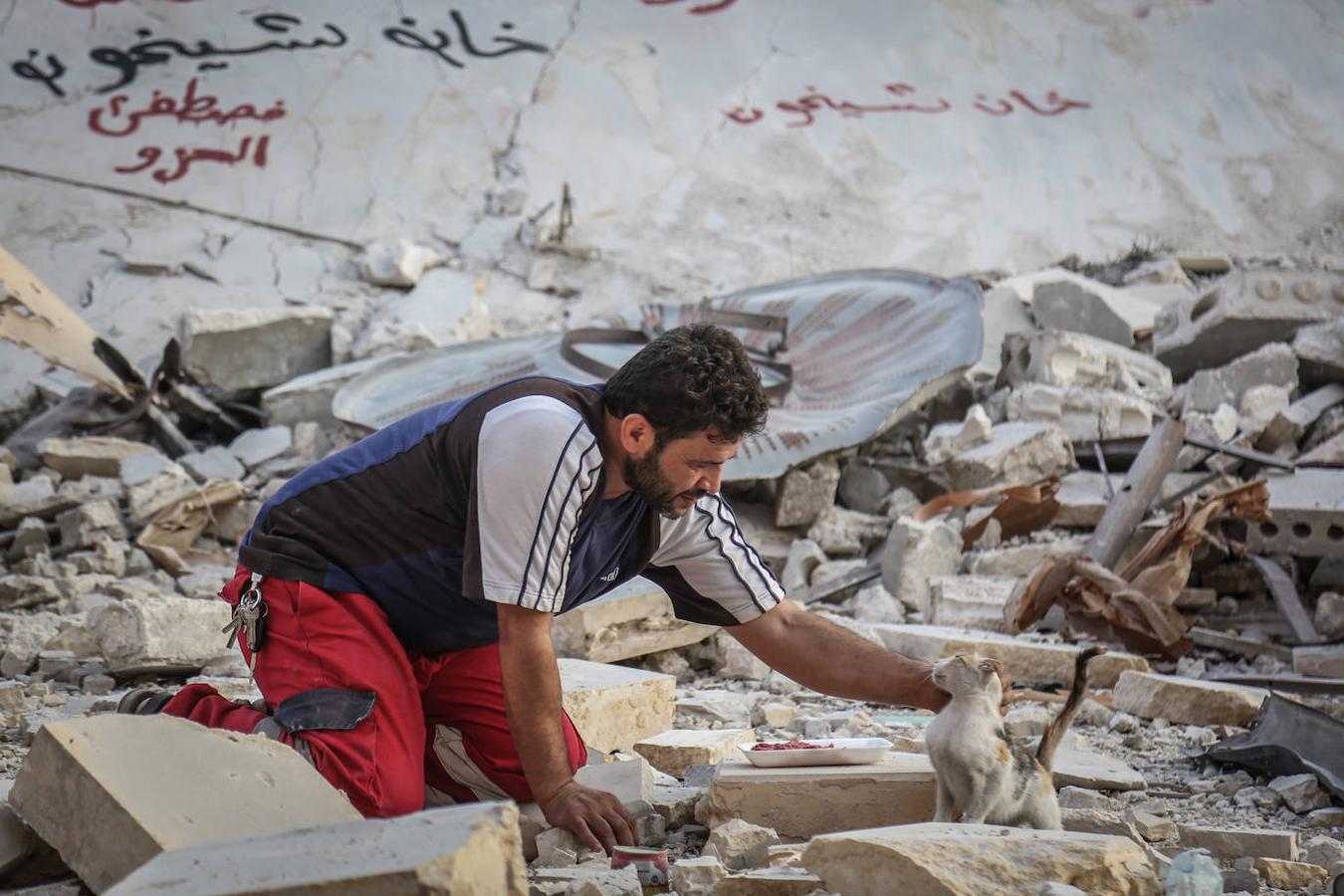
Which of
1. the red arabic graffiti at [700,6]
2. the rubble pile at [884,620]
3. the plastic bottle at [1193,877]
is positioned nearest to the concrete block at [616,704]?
the rubble pile at [884,620]

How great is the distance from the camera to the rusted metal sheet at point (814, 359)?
6570 millimetres

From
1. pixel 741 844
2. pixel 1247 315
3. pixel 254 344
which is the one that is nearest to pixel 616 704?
pixel 741 844

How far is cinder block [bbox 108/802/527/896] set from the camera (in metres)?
1.66

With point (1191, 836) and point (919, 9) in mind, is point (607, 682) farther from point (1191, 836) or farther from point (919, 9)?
point (919, 9)

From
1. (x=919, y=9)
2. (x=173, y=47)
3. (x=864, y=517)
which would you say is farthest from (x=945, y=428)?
(x=173, y=47)

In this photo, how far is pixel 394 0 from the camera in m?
11.5

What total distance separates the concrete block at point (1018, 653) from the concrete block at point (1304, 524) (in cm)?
122

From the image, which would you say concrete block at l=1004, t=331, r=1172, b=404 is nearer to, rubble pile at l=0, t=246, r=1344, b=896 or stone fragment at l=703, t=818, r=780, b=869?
rubble pile at l=0, t=246, r=1344, b=896

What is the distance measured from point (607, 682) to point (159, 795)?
175 centimetres

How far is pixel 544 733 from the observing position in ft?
8.57

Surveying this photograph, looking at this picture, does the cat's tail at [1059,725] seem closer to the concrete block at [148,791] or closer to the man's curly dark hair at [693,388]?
the man's curly dark hair at [693,388]

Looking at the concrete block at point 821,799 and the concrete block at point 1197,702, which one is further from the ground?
the concrete block at point 821,799

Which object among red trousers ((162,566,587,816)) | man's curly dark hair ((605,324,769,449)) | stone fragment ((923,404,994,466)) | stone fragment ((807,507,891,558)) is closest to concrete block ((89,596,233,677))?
red trousers ((162,566,587,816))

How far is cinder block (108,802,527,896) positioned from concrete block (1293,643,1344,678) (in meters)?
3.99
